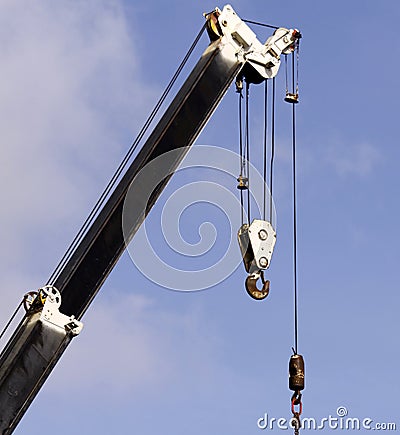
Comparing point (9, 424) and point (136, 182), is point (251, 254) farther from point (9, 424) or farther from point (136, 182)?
point (9, 424)

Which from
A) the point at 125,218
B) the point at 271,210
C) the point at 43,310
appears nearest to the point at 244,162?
the point at 271,210

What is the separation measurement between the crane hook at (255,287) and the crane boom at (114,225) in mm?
2142

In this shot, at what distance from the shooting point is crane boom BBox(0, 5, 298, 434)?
43.7ft

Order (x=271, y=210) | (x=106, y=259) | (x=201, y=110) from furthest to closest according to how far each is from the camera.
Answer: (x=271, y=210), (x=201, y=110), (x=106, y=259)

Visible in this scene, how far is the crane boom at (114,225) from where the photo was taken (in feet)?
43.7

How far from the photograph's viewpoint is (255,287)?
1573 centimetres

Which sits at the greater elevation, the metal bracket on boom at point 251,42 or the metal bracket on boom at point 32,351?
the metal bracket on boom at point 251,42

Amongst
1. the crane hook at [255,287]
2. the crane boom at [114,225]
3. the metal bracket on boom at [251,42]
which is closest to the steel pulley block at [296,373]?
the crane hook at [255,287]

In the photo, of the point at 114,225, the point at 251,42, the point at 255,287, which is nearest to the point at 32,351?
the point at 114,225

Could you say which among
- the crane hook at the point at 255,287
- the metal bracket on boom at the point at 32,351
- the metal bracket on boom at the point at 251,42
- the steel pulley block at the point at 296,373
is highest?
the metal bracket on boom at the point at 251,42

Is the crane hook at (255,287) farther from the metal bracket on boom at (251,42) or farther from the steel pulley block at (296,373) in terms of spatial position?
the metal bracket on boom at (251,42)

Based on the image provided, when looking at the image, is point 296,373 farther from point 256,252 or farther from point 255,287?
point 256,252

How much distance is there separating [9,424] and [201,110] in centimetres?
558

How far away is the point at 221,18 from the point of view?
620 inches
